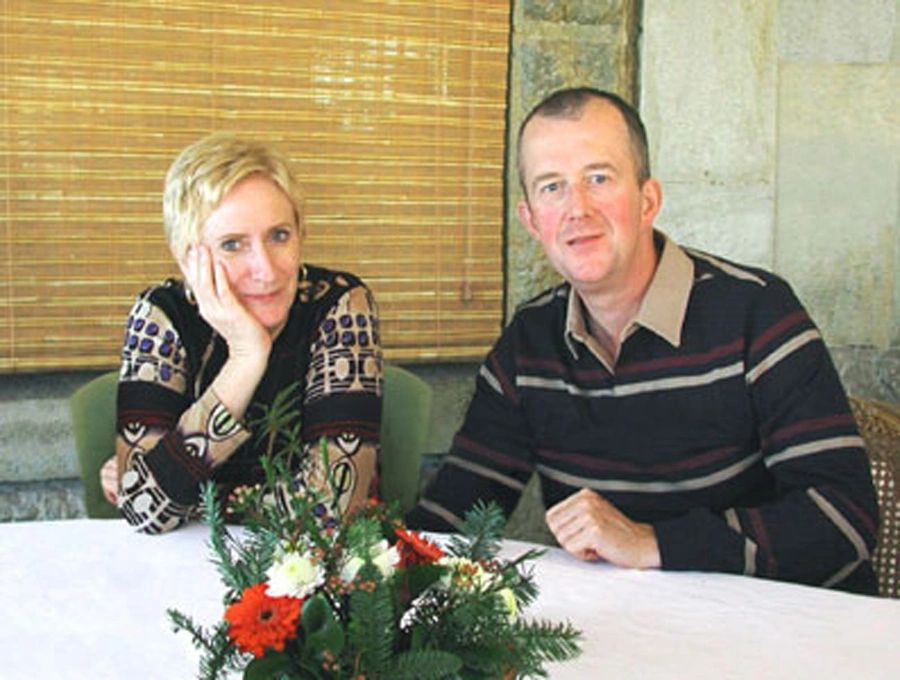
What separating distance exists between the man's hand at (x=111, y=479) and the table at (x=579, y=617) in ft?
1.23

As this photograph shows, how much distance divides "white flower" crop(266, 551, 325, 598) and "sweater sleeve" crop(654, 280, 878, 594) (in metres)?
0.78

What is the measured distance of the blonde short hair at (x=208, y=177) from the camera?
2.21m

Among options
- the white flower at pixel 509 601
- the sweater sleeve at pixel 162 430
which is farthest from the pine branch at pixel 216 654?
the sweater sleeve at pixel 162 430

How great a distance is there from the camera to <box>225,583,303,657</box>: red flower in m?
0.97

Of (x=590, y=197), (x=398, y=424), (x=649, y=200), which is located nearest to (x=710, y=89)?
(x=649, y=200)

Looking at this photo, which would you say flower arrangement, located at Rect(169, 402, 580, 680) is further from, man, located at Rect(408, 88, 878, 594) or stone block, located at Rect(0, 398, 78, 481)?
stone block, located at Rect(0, 398, 78, 481)

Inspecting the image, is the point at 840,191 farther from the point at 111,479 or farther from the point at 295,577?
the point at 295,577

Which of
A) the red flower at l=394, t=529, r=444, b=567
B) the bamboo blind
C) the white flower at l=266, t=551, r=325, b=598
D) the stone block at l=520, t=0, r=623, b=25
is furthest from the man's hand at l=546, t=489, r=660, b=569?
the stone block at l=520, t=0, r=623, b=25

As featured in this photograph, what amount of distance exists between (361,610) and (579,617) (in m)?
0.53

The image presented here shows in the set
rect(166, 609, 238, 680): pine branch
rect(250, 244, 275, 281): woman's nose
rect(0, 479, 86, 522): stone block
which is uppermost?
rect(250, 244, 275, 281): woman's nose

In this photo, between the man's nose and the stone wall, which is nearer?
the man's nose

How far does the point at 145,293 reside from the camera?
2.34 m

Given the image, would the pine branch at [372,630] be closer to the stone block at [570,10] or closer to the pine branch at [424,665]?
the pine branch at [424,665]

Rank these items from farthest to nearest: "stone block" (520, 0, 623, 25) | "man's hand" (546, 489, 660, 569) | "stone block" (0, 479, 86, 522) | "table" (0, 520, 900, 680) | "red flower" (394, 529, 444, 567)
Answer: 1. "stone block" (520, 0, 623, 25)
2. "stone block" (0, 479, 86, 522)
3. "man's hand" (546, 489, 660, 569)
4. "table" (0, 520, 900, 680)
5. "red flower" (394, 529, 444, 567)
